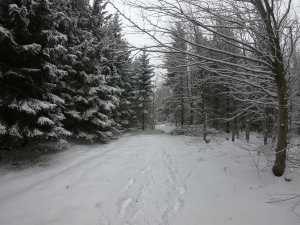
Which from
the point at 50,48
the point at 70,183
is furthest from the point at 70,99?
the point at 70,183

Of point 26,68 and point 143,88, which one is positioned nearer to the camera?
point 26,68

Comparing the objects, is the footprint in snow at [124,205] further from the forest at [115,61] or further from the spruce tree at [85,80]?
the spruce tree at [85,80]

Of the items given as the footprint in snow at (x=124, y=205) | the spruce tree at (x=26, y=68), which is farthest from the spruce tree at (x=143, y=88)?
the footprint in snow at (x=124, y=205)

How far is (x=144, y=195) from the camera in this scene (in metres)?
3.71

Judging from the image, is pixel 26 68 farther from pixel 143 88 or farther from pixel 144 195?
pixel 143 88

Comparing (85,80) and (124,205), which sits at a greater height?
(85,80)

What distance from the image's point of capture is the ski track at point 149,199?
2883 mm

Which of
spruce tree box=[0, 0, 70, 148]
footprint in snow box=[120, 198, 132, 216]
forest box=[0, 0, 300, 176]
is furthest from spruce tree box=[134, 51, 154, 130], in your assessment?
footprint in snow box=[120, 198, 132, 216]

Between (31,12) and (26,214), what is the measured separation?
6158 mm

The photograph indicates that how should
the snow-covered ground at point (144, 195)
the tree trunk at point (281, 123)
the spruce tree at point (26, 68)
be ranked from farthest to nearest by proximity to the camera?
the spruce tree at point (26, 68)
the tree trunk at point (281, 123)
the snow-covered ground at point (144, 195)

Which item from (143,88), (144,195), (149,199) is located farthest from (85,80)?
(143,88)

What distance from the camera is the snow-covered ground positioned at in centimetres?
284

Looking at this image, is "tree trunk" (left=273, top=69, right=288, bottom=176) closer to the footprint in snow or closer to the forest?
the forest

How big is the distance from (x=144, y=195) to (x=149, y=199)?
0.69 feet
